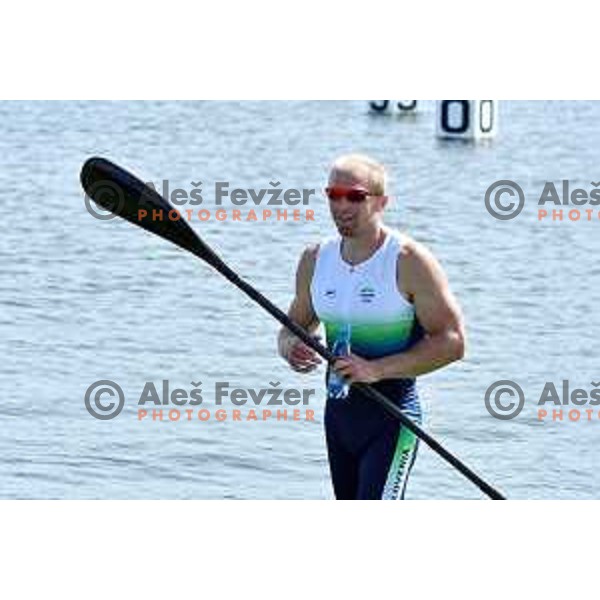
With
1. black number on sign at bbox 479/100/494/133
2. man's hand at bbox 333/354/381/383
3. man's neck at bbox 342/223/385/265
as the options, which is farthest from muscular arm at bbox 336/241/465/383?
black number on sign at bbox 479/100/494/133

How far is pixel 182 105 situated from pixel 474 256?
597 cm

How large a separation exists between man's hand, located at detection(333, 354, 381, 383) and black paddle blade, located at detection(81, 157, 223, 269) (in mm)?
619

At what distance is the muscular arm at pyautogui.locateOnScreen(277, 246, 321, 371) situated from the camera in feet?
22.8

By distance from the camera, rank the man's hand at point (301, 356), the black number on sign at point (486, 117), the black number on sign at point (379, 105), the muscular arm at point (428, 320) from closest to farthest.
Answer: the muscular arm at point (428, 320)
the man's hand at point (301, 356)
the black number on sign at point (486, 117)
the black number on sign at point (379, 105)

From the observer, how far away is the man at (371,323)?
22.1ft

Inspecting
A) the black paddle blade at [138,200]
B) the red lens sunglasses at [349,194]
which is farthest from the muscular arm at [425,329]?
the black paddle blade at [138,200]

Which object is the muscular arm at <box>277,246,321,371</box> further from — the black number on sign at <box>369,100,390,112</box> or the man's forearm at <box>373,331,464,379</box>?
the black number on sign at <box>369,100,390,112</box>

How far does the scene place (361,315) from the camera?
6.80 m

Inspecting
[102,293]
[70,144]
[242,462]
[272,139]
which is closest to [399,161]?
[272,139]

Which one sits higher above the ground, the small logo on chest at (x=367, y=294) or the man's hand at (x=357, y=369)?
the small logo on chest at (x=367, y=294)

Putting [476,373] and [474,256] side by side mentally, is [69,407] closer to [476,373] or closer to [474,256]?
[476,373]

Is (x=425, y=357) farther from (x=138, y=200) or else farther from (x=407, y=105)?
(x=407, y=105)

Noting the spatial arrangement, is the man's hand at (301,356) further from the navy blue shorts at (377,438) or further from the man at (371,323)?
the navy blue shorts at (377,438)

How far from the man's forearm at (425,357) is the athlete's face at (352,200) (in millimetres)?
412
